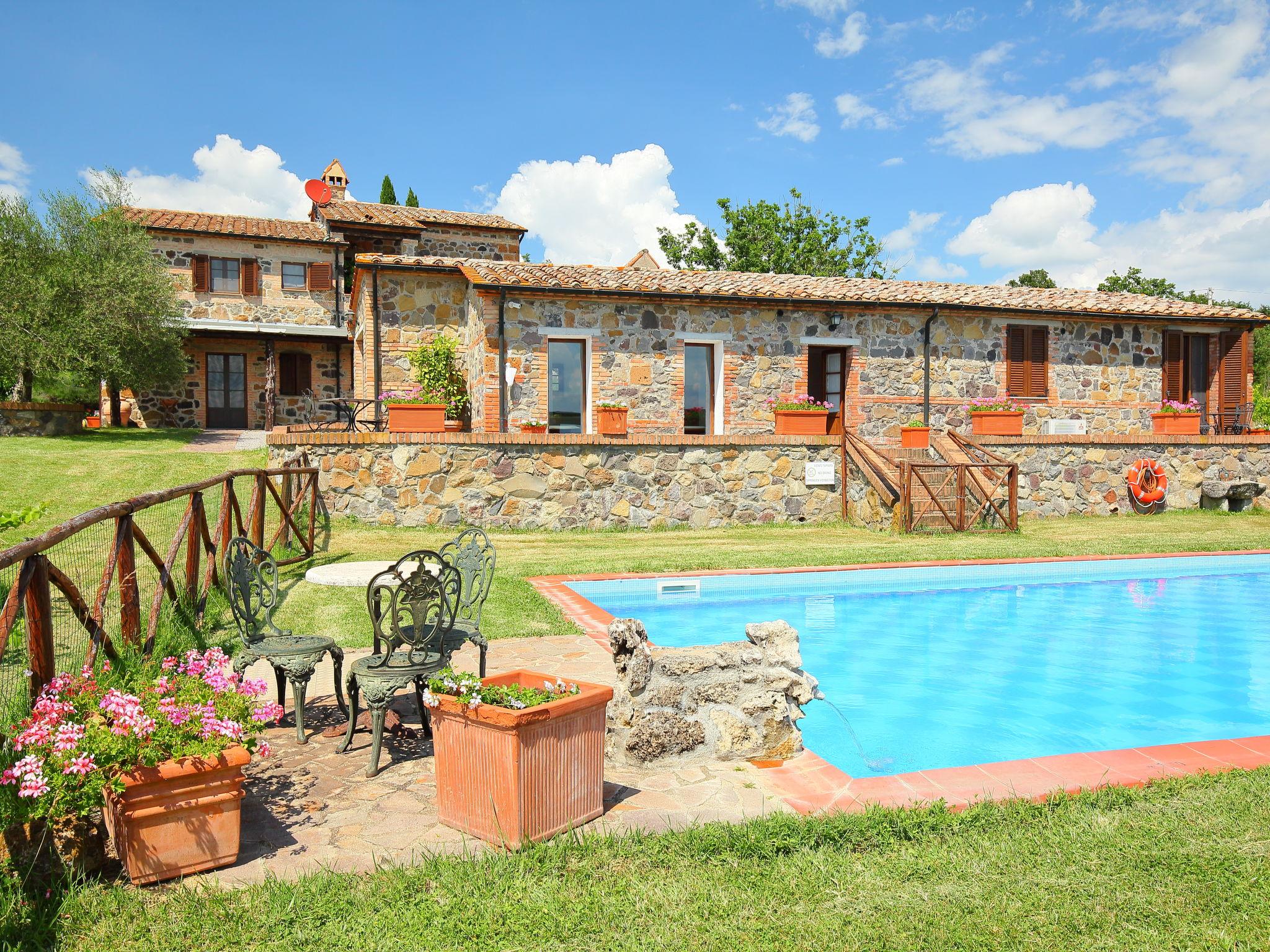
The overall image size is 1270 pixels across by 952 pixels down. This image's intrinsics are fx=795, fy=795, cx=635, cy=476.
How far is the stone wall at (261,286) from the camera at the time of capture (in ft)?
78.0

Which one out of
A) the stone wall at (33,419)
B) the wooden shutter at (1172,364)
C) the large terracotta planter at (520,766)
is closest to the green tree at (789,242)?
the wooden shutter at (1172,364)

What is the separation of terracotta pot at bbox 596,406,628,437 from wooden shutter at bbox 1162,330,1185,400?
13.3 metres

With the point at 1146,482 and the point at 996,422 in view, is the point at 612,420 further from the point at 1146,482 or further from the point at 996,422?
the point at 1146,482

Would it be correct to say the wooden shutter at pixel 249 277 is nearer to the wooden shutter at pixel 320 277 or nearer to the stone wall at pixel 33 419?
the wooden shutter at pixel 320 277

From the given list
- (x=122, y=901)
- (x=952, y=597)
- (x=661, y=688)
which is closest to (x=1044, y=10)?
(x=952, y=597)

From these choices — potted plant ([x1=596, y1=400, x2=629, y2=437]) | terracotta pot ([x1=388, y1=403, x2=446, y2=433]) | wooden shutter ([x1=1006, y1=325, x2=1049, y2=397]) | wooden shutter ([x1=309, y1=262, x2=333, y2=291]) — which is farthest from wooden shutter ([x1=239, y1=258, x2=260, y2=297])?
wooden shutter ([x1=1006, y1=325, x2=1049, y2=397])

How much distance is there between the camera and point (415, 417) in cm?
1346

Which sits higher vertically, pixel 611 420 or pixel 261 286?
pixel 261 286

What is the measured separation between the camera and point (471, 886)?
8.96 feet

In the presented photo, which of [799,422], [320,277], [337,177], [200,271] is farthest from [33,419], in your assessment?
[799,422]

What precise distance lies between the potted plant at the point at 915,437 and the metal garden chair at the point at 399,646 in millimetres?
13040

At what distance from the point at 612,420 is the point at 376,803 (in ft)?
35.2

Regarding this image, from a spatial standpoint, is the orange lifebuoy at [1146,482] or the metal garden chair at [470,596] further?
the orange lifebuoy at [1146,482]

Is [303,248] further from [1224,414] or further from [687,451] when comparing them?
[1224,414]
